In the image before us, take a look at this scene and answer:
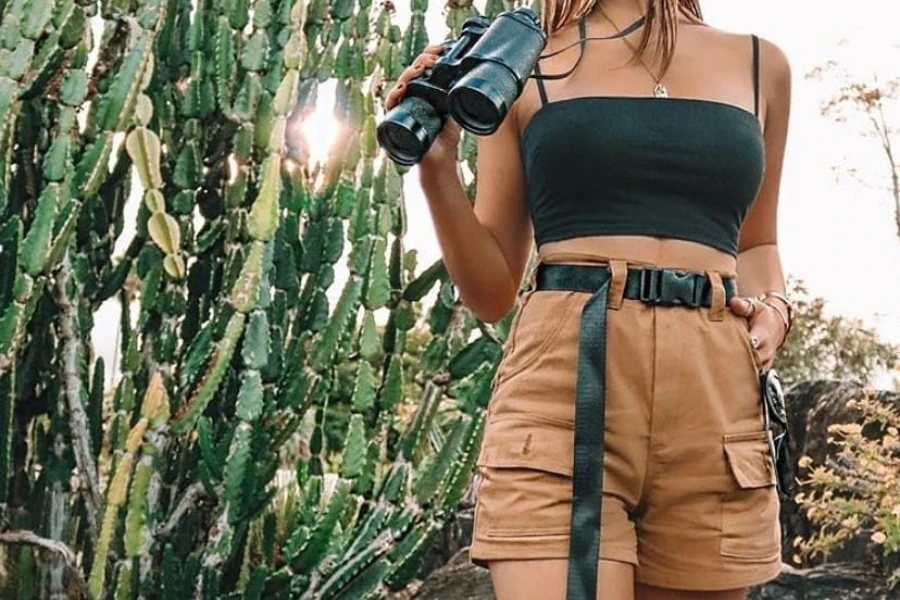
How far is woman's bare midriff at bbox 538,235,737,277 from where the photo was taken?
4.09 ft

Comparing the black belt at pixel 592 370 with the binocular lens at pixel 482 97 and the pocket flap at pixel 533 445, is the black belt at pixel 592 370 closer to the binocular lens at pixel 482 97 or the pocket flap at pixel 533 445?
the pocket flap at pixel 533 445

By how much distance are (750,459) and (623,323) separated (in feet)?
0.68

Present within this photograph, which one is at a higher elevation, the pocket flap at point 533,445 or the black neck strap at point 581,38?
the black neck strap at point 581,38

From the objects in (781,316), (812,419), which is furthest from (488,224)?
(812,419)

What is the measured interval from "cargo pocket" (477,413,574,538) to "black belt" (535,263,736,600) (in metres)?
0.02

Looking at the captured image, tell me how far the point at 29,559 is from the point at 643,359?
7.51ft

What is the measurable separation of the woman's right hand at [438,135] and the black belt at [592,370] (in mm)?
162

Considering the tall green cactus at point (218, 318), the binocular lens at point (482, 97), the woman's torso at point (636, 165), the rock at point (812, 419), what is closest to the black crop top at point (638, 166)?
the woman's torso at point (636, 165)

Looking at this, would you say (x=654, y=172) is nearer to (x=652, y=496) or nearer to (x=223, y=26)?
(x=652, y=496)

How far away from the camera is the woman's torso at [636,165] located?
1.26m

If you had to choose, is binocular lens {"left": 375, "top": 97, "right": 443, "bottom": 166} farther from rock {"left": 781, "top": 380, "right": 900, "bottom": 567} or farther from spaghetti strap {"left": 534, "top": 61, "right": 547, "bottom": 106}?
rock {"left": 781, "top": 380, "right": 900, "bottom": 567}

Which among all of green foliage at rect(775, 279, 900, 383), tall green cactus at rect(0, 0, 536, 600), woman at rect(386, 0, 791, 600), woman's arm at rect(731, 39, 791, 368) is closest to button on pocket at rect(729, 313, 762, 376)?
woman at rect(386, 0, 791, 600)

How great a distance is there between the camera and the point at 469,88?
45.0 inches

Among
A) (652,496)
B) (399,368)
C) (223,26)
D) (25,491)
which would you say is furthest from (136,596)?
(652,496)
